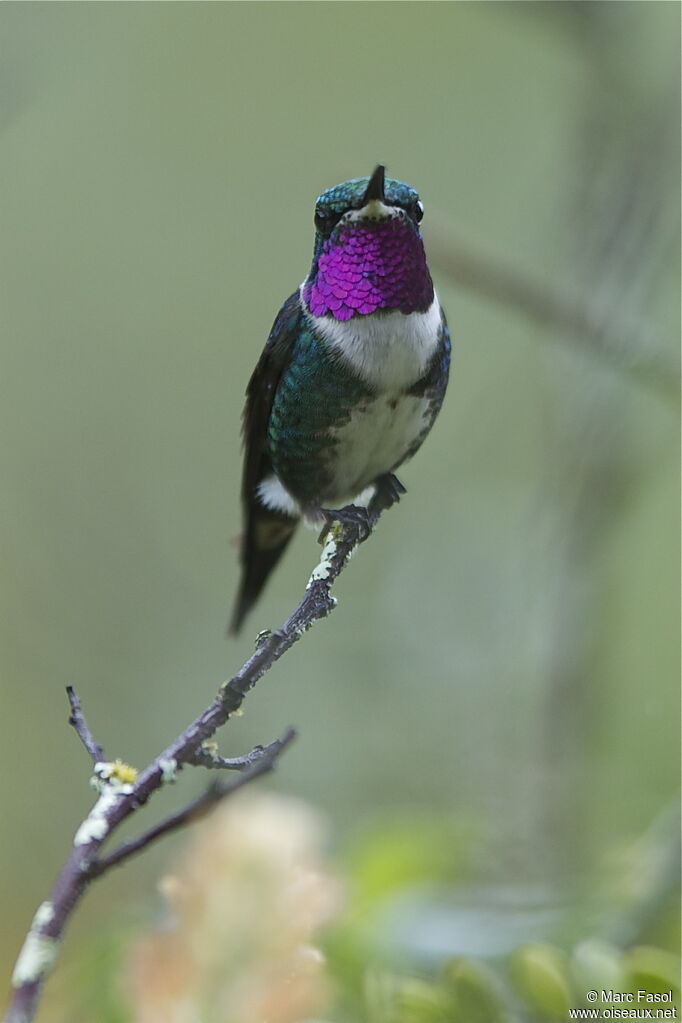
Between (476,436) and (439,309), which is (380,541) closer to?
(476,436)

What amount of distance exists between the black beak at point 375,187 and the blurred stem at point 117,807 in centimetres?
80

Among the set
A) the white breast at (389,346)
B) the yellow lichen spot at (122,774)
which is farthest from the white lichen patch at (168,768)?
the white breast at (389,346)

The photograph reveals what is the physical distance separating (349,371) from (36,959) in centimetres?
127

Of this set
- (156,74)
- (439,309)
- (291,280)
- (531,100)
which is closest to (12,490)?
(291,280)

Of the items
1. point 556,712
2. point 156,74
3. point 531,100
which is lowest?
point 556,712

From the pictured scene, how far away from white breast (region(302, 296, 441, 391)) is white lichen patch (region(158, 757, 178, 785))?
111 cm

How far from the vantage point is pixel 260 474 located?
2129 millimetres

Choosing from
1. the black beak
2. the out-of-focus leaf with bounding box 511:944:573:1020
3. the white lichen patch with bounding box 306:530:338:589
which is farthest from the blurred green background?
the out-of-focus leaf with bounding box 511:944:573:1020

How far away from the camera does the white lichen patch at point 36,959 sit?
0.73 meters

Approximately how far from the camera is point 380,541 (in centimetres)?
445

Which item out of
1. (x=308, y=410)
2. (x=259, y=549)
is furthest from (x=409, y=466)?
(x=308, y=410)

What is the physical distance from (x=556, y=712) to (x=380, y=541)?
195 cm

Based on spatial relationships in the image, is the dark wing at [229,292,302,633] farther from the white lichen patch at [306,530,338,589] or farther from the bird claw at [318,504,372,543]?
the white lichen patch at [306,530,338,589]

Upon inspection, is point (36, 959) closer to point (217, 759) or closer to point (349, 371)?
point (217, 759)
